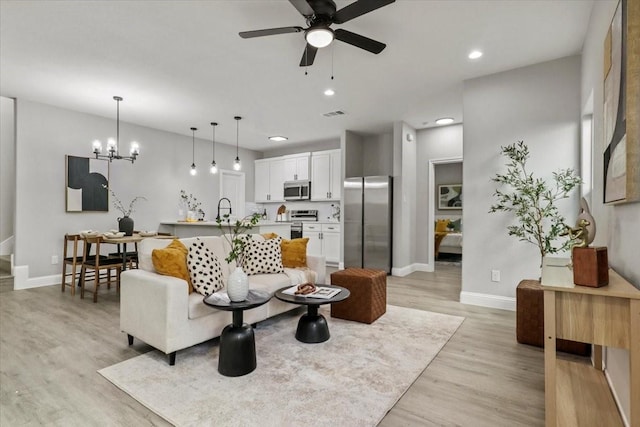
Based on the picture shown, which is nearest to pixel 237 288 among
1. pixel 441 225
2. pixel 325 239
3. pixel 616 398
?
pixel 616 398

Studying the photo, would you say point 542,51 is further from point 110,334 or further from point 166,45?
point 110,334

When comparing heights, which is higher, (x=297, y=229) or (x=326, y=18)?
(x=326, y=18)

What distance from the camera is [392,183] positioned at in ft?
19.6

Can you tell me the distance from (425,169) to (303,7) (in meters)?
4.60

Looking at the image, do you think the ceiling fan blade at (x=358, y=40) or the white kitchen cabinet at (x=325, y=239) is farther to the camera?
the white kitchen cabinet at (x=325, y=239)

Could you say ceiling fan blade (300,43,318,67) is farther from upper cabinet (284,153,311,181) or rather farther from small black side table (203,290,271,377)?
upper cabinet (284,153,311,181)

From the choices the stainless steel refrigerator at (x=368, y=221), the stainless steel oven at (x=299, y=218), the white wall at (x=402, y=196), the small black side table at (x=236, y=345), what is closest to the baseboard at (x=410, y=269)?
the white wall at (x=402, y=196)

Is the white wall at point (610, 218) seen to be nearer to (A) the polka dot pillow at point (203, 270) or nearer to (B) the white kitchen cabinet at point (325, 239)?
(A) the polka dot pillow at point (203, 270)

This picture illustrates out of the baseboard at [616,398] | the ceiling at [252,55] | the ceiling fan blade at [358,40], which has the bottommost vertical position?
the baseboard at [616,398]

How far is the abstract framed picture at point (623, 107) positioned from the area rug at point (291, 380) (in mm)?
1646

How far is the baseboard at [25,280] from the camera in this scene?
460cm

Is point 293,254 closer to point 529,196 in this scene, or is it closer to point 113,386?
point 113,386

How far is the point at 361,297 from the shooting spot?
3.29 meters

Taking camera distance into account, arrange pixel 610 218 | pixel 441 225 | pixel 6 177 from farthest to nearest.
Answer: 1. pixel 441 225
2. pixel 6 177
3. pixel 610 218
